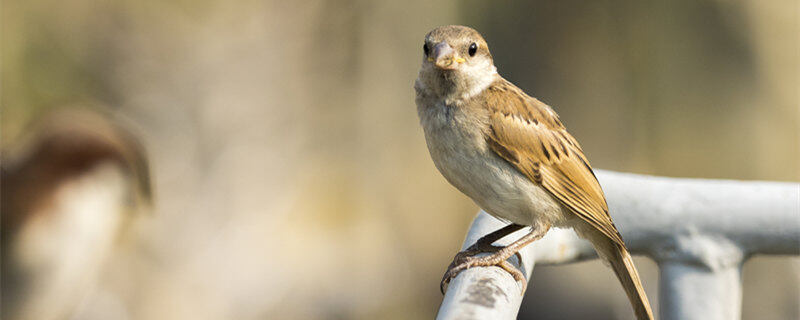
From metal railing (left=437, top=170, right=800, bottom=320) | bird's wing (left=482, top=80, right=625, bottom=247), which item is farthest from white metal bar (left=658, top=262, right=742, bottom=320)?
bird's wing (left=482, top=80, right=625, bottom=247)

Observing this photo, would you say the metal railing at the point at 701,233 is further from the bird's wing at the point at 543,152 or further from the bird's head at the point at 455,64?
the bird's head at the point at 455,64

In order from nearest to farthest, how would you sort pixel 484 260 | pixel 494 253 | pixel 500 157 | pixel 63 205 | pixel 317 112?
1. pixel 484 260
2. pixel 494 253
3. pixel 500 157
4. pixel 63 205
5. pixel 317 112

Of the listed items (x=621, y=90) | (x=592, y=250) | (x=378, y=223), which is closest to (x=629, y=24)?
(x=621, y=90)

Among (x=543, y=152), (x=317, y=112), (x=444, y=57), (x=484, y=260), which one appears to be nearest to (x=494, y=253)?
(x=484, y=260)

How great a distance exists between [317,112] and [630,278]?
3.24 metres

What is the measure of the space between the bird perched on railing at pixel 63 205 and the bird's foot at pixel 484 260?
2.98m

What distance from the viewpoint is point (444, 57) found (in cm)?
179

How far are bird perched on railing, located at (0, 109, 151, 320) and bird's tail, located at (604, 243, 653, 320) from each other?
3.09m

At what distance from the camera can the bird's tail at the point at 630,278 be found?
189cm

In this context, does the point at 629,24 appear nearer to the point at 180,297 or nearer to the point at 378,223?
the point at 378,223

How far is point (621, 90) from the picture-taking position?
15.3 ft

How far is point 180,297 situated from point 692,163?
279cm

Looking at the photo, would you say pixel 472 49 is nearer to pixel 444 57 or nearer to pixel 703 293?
pixel 444 57

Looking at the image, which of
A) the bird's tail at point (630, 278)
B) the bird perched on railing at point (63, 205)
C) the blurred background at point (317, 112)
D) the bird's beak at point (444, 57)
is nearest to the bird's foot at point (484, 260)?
the bird's tail at point (630, 278)
